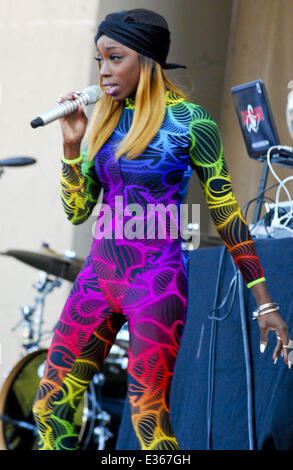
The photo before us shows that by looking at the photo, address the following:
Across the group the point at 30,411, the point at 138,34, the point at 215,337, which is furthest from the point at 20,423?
the point at 138,34

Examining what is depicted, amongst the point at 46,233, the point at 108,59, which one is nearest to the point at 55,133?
the point at 46,233

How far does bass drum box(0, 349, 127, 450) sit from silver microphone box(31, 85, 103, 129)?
6.13 ft

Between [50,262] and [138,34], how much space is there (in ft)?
6.41

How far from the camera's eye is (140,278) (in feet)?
4.75

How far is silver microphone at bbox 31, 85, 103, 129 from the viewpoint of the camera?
4.49 feet

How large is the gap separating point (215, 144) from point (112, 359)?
2.32 m

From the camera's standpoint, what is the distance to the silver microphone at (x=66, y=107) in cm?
137

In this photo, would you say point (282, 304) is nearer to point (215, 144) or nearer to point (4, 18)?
point (215, 144)

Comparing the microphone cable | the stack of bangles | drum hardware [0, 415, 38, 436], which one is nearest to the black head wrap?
the stack of bangles

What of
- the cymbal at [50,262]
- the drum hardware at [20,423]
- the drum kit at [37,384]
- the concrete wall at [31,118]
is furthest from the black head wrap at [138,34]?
the concrete wall at [31,118]

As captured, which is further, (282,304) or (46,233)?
(46,233)

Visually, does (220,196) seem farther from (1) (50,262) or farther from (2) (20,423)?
(2) (20,423)

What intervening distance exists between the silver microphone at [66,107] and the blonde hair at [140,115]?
7 centimetres
